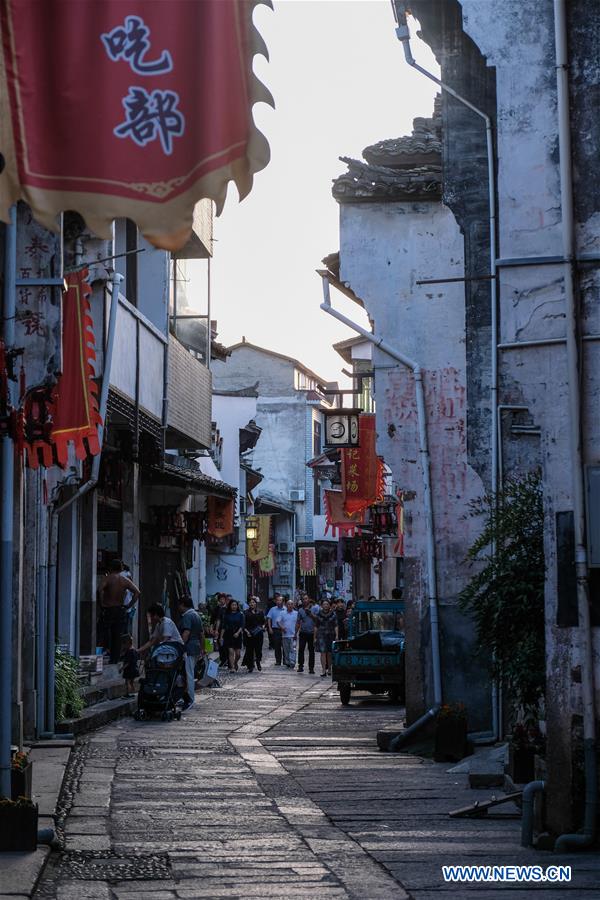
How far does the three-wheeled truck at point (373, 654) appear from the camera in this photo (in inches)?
1030

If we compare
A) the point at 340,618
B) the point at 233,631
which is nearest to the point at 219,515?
the point at 233,631

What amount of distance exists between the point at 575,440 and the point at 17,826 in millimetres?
4641

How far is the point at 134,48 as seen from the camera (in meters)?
6.66

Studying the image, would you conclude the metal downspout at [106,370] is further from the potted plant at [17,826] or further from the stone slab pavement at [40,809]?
the potted plant at [17,826]

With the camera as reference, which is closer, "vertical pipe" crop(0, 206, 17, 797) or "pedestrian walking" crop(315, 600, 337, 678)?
"vertical pipe" crop(0, 206, 17, 797)

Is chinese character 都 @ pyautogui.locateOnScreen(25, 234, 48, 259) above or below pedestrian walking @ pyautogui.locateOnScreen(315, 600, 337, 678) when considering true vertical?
above

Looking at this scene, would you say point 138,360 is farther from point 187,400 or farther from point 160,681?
point 160,681

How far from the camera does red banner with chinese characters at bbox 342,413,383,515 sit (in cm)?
3425

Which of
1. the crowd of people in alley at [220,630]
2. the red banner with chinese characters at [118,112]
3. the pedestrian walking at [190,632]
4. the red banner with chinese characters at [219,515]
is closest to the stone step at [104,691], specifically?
the crowd of people in alley at [220,630]

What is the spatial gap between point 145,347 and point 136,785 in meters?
10.7

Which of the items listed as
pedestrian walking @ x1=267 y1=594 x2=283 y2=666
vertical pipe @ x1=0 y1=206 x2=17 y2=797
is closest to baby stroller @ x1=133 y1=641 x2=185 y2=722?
vertical pipe @ x1=0 y1=206 x2=17 y2=797

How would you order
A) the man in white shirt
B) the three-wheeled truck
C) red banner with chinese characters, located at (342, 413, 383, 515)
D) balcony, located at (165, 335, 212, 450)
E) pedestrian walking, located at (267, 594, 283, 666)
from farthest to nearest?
pedestrian walking, located at (267, 594, 283, 666) < red banner with chinese characters, located at (342, 413, 383, 515) < the three-wheeled truck < balcony, located at (165, 335, 212, 450) < the man in white shirt

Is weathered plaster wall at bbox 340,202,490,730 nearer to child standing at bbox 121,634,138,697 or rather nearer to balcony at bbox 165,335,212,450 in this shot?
child standing at bbox 121,634,138,697

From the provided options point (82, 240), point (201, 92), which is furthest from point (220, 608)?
point (201, 92)
